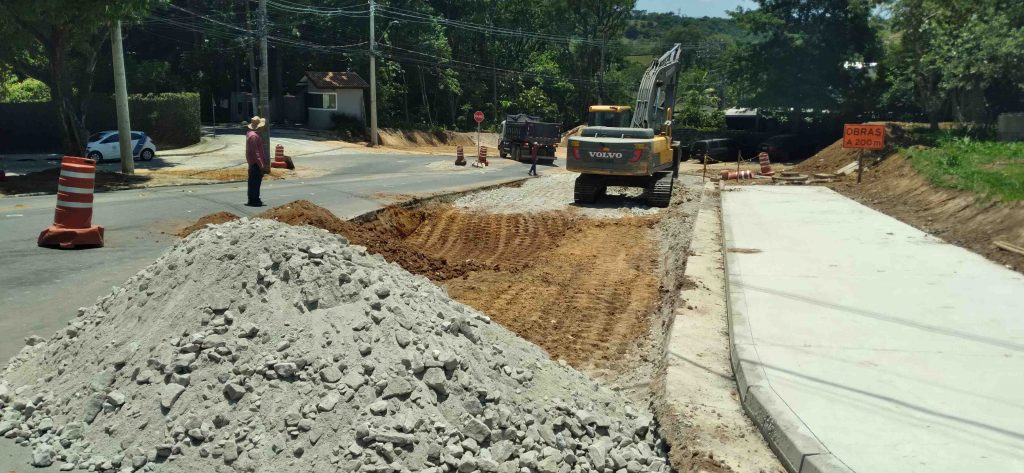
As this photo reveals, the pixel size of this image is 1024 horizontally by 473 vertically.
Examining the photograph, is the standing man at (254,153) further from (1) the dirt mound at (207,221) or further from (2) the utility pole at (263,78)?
(2) the utility pole at (263,78)

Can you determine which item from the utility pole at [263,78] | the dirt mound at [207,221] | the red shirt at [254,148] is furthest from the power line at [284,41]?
the dirt mound at [207,221]

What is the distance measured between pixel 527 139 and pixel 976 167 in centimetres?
2610

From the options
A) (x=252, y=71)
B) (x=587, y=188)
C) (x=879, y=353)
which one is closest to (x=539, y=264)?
(x=879, y=353)

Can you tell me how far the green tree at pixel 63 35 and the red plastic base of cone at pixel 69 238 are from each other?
1228cm

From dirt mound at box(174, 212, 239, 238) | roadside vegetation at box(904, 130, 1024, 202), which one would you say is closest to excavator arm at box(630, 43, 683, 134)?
roadside vegetation at box(904, 130, 1024, 202)

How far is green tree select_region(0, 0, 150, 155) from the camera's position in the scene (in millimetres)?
22531

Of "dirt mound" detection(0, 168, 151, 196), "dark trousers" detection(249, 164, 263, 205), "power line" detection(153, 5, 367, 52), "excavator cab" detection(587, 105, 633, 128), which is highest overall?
"power line" detection(153, 5, 367, 52)

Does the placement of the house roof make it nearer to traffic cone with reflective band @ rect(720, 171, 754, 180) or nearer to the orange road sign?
traffic cone with reflective band @ rect(720, 171, 754, 180)

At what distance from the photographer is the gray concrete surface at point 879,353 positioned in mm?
5426

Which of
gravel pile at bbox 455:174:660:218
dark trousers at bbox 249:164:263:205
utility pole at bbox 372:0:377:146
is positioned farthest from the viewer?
utility pole at bbox 372:0:377:146

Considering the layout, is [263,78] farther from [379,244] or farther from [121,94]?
[379,244]

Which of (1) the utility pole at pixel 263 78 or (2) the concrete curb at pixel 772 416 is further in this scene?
(1) the utility pole at pixel 263 78

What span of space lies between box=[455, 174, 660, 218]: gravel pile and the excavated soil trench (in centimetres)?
112

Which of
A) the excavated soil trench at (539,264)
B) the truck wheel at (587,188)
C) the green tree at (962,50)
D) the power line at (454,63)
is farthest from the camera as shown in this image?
the power line at (454,63)
